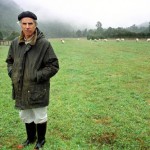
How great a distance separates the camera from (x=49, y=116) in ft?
28.9

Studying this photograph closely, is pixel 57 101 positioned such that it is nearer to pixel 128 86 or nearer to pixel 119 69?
pixel 128 86

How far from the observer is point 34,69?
5.61 m

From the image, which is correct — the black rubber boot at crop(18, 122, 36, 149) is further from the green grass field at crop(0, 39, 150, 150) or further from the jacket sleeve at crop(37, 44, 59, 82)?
the jacket sleeve at crop(37, 44, 59, 82)

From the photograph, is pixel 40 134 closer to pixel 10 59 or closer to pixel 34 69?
pixel 34 69

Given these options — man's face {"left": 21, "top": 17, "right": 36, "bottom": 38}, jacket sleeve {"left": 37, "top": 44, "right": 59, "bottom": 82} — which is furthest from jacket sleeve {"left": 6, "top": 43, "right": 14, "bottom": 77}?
jacket sleeve {"left": 37, "top": 44, "right": 59, "bottom": 82}

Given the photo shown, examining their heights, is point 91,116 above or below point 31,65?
below

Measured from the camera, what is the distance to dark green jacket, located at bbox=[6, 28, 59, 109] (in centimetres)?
560

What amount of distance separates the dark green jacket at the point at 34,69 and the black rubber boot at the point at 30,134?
802 mm

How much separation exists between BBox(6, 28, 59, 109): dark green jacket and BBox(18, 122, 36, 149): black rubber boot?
0.80m

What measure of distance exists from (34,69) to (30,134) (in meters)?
1.76

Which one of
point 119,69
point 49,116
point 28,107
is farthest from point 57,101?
point 119,69

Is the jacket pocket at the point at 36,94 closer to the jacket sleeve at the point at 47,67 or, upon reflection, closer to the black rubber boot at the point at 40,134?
the jacket sleeve at the point at 47,67

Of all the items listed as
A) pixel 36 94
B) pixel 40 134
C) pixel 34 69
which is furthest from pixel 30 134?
pixel 34 69

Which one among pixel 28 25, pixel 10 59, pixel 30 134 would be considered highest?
pixel 28 25
